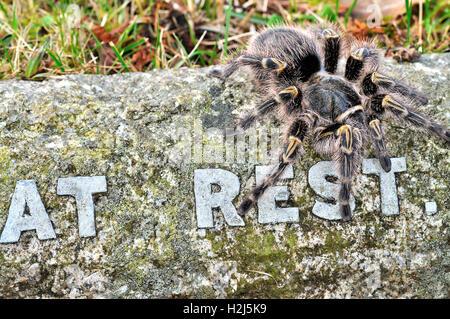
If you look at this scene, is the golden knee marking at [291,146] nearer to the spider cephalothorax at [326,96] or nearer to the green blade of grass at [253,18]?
the spider cephalothorax at [326,96]

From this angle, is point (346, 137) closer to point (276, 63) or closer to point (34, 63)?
point (276, 63)

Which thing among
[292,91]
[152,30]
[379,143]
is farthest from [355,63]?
[152,30]

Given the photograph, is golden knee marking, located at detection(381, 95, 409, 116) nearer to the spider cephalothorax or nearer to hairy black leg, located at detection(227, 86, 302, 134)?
the spider cephalothorax

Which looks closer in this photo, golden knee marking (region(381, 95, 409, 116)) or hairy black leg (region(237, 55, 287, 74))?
golden knee marking (region(381, 95, 409, 116))

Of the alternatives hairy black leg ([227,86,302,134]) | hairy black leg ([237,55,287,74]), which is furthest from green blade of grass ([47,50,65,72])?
hairy black leg ([227,86,302,134])

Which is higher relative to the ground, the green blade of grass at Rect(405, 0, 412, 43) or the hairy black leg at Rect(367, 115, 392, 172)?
the green blade of grass at Rect(405, 0, 412, 43)

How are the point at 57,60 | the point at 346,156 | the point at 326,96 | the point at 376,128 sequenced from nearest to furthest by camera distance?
the point at 346,156
the point at 376,128
the point at 326,96
the point at 57,60
